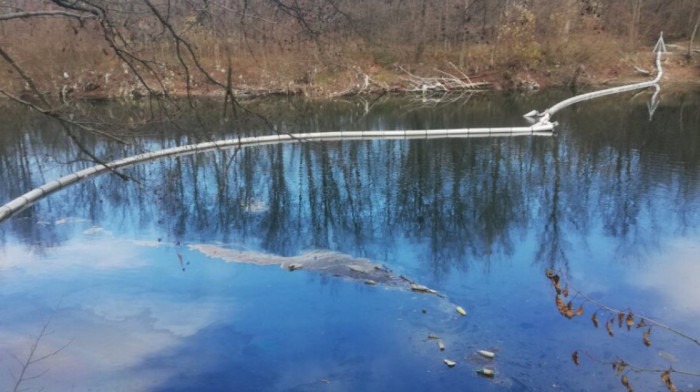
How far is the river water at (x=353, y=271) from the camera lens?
13.8 feet

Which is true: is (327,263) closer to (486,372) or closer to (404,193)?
(486,372)

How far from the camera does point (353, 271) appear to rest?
5.85 meters

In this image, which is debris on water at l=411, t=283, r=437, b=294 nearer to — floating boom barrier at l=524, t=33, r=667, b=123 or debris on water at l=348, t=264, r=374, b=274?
debris on water at l=348, t=264, r=374, b=274

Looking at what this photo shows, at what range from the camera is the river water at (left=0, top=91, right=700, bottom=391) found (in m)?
4.19

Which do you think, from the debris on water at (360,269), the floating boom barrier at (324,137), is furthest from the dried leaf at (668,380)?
the floating boom barrier at (324,137)

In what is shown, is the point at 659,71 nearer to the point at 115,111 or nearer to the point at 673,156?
the point at 673,156

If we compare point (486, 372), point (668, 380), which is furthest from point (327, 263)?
point (668, 380)

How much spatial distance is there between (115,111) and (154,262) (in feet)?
37.9

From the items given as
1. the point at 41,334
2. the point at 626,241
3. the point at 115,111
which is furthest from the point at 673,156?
the point at 115,111

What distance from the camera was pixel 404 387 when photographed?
12.9 feet

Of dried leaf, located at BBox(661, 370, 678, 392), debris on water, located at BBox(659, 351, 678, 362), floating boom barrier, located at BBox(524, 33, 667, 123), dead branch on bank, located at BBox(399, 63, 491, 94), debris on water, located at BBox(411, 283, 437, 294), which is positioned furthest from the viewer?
dead branch on bank, located at BBox(399, 63, 491, 94)

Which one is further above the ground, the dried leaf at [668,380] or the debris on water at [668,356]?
the dried leaf at [668,380]

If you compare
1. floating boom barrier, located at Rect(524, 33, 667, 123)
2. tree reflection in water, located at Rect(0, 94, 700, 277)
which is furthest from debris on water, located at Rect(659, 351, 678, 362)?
floating boom barrier, located at Rect(524, 33, 667, 123)

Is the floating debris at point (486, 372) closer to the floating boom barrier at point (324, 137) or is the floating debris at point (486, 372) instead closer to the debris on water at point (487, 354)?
the debris on water at point (487, 354)
